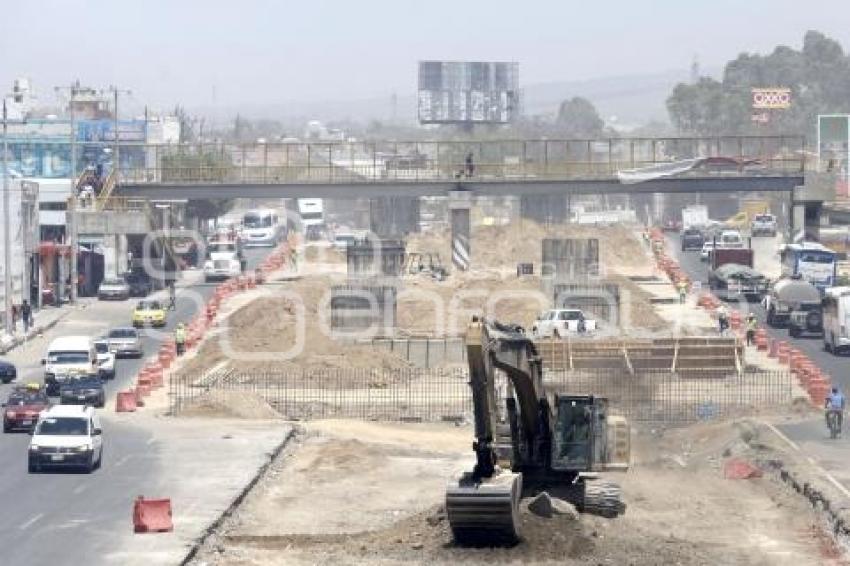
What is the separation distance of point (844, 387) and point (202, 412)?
782 inches

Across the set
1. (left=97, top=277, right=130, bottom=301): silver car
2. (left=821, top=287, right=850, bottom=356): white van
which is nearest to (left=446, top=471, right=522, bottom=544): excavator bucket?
(left=821, top=287, right=850, bottom=356): white van

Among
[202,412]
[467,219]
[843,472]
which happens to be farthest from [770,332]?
[843,472]

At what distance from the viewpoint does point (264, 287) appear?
106 meters

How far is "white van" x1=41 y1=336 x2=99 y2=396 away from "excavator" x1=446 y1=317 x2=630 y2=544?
26.7m

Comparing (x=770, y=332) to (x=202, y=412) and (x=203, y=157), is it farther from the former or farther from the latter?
(x=203, y=157)

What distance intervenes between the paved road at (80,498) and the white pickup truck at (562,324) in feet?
62.2

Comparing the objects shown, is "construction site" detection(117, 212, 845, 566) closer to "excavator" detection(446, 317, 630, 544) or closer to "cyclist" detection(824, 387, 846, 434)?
"excavator" detection(446, 317, 630, 544)

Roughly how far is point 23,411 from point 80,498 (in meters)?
12.3

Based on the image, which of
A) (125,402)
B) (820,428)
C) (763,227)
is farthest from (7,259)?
(763,227)

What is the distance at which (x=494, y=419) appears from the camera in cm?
3703

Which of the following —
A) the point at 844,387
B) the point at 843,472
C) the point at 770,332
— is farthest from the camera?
the point at 770,332

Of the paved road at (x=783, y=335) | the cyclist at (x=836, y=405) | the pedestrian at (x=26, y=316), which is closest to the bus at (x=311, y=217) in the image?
the paved road at (x=783, y=335)

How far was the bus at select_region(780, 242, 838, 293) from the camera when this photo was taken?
9894cm

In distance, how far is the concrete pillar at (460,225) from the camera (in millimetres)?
109250
